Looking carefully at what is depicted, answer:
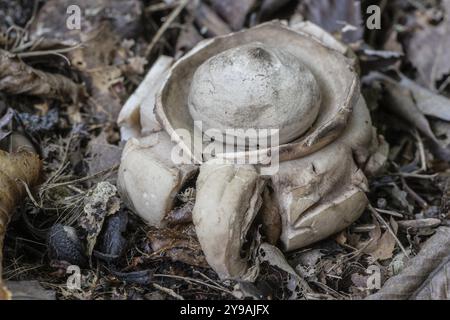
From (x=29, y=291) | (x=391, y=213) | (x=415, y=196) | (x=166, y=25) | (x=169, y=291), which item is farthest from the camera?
(x=166, y=25)

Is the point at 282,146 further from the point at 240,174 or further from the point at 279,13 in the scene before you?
the point at 279,13

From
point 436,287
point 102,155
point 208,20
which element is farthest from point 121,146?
point 436,287

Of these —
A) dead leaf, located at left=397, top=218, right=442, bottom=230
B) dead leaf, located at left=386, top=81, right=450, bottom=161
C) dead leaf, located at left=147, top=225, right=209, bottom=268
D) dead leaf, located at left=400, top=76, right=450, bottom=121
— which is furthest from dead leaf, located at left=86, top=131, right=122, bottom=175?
dead leaf, located at left=400, top=76, right=450, bottom=121

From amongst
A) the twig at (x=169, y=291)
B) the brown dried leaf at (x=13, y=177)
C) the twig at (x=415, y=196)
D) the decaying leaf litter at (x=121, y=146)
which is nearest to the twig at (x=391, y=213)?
the decaying leaf litter at (x=121, y=146)

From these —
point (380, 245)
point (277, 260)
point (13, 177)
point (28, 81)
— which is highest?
point (28, 81)

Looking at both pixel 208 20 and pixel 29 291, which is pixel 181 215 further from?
pixel 208 20
